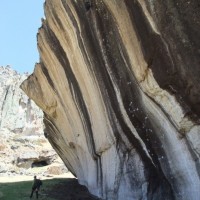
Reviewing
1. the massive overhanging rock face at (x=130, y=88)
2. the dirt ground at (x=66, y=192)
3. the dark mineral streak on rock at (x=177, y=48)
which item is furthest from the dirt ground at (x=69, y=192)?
the dark mineral streak on rock at (x=177, y=48)

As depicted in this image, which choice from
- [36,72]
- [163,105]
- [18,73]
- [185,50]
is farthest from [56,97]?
[18,73]

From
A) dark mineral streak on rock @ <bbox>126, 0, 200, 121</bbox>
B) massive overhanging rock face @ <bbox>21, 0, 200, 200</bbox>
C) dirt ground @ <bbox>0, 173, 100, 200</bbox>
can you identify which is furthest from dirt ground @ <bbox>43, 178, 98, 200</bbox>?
dark mineral streak on rock @ <bbox>126, 0, 200, 121</bbox>

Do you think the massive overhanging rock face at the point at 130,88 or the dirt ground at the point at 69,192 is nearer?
the massive overhanging rock face at the point at 130,88

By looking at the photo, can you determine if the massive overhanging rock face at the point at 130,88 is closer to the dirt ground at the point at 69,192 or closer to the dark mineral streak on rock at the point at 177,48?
the dark mineral streak on rock at the point at 177,48

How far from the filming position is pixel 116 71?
1909cm

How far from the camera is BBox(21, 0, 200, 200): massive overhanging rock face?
631 inches

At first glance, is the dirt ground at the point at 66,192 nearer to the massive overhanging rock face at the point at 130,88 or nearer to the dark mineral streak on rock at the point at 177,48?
the massive overhanging rock face at the point at 130,88

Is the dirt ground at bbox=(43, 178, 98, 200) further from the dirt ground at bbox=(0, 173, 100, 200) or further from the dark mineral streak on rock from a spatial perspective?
the dark mineral streak on rock

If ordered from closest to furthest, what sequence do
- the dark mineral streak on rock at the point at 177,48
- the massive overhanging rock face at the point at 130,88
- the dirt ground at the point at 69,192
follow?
the dark mineral streak on rock at the point at 177,48
the massive overhanging rock face at the point at 130,88
the dirt ground at the point at 69,192

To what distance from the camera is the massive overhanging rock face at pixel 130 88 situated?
16016 millimetres

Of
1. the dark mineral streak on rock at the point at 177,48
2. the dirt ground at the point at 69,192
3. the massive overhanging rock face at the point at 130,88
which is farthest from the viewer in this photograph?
the dirt ground at the point at 69,192

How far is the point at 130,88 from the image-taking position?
60.8 ft

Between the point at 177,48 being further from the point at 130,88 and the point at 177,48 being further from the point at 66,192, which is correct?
the point at 66,192

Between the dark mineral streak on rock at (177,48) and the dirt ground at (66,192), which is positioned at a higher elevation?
the dark mineral streak on rock at (177,48)
